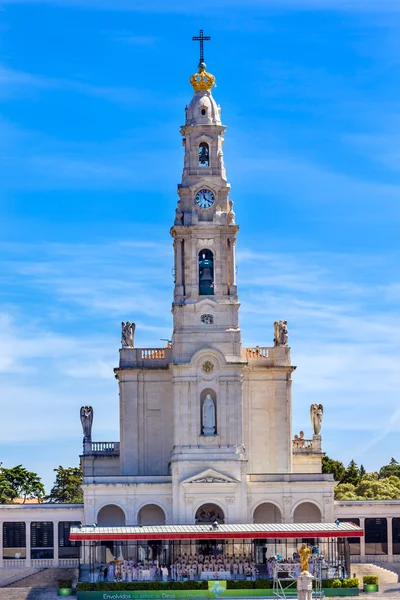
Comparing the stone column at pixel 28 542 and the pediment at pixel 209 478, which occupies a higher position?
the pediment at pixel 209 478

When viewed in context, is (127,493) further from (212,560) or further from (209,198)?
(209,198)

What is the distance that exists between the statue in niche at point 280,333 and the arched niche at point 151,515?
13.3 metres

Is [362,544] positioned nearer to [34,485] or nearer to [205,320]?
[205,320]

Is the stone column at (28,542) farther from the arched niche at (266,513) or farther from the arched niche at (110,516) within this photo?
the arched niche at (266,513)

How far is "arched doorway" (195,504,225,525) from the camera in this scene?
99.5 metres

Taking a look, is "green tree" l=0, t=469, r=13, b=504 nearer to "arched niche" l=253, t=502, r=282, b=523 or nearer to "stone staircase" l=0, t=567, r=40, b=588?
"stone staircase" l=0, t=567, r=40, b=588

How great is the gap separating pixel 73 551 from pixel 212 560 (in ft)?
37.1

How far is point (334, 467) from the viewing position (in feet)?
452

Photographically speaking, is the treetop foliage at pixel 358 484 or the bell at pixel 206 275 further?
the treetop foliage at pixel 358 484

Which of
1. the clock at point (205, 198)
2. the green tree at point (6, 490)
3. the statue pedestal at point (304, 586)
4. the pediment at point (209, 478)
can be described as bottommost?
the statue pedestal at point (304, 586)

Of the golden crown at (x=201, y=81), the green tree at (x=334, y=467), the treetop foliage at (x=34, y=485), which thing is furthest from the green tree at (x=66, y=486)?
the golden crown at (x=201, y=81)

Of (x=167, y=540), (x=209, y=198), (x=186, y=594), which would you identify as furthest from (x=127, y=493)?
(x=209, y=198)

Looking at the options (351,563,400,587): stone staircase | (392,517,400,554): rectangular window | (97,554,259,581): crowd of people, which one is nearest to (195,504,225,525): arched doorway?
(97,554,259,581): crowd of people

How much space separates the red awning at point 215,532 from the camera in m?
93.2
